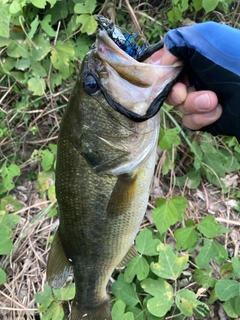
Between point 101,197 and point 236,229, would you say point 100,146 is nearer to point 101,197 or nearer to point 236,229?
point 101,197

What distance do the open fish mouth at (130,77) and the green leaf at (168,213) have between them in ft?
3.07

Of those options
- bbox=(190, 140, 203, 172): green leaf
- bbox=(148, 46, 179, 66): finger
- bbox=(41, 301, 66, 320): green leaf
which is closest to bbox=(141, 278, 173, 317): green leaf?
bbox=(41, 301, 66, 320): green leaf

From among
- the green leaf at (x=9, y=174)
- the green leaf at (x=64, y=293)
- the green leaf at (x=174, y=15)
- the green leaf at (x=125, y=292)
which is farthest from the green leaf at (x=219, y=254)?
the green leaf at (x=174, y=15)

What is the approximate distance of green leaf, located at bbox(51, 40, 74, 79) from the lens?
2793mm

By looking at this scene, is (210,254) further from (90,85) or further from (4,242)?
(90,85)

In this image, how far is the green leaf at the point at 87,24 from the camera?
2.74 meters

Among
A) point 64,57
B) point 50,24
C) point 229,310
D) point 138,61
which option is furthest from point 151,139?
point 50,24

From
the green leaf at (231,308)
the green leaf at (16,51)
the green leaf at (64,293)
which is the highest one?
the green leaf at (16,51)

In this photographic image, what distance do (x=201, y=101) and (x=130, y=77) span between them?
0.29 meters

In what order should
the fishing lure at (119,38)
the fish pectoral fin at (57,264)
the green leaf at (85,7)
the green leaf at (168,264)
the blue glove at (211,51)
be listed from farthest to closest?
1. the green leaf at (85,7)
2. the green leaf at (168,264)
3. the fish pectoral fin at (57,264)
4. the blue glove at (211,51)
5. the fishing lure at (119,38)

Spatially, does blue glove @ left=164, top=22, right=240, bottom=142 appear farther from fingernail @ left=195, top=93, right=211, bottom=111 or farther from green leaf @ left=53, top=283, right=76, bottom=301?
green leaf @ left=53, top=283, right=76, bottom=301

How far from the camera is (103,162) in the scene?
145 cm

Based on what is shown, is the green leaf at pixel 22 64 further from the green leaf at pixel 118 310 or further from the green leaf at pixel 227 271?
the green leaf at pixel 227 271

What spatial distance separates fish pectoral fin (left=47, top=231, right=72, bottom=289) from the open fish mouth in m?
0.72
